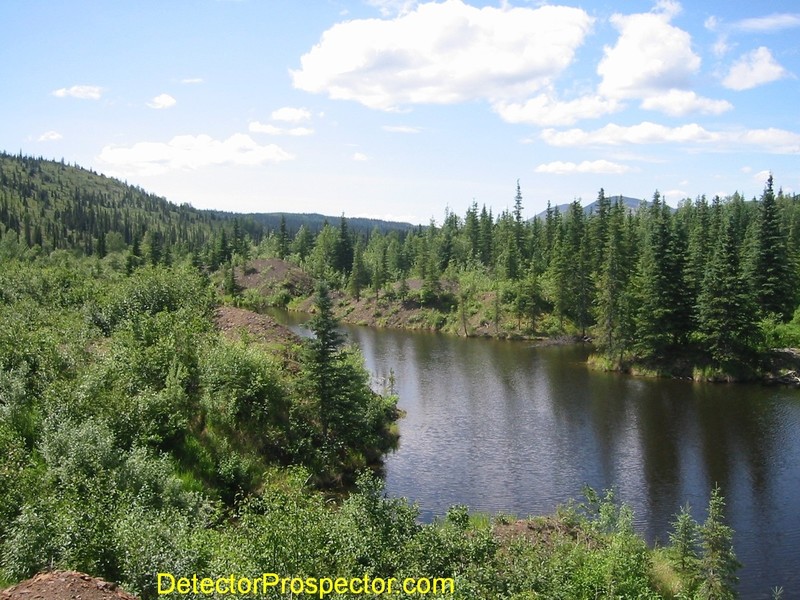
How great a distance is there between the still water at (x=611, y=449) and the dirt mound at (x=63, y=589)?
17.5 metres

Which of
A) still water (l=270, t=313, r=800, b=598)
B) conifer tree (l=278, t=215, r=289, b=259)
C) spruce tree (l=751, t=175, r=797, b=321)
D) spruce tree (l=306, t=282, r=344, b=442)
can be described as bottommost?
still water (l=270, t=313, r=800, b=598)

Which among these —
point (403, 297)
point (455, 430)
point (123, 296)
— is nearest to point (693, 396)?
point (455, 430)

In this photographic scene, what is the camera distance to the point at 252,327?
44.1 meters

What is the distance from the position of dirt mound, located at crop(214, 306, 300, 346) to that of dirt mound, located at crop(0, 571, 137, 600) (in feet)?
90.1

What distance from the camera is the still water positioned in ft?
97.2

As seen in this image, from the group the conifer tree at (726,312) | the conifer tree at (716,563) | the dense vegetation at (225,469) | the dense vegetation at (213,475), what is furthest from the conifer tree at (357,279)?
the conifer tree at (716,563)

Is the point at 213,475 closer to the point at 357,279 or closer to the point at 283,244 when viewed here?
the point at 357,279

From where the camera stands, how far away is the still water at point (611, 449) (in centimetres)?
2964

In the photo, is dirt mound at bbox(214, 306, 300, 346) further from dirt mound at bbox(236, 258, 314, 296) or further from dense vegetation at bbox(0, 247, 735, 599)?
dirt mound at bbox(236, 258, 314, 296)

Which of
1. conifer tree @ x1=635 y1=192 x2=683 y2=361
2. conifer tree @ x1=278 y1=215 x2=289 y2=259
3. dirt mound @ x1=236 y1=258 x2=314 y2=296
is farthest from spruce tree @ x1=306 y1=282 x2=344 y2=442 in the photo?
conifer tree @ x1=278 y1=215 x2=289 y2=259

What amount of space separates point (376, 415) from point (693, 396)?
29.8 meters

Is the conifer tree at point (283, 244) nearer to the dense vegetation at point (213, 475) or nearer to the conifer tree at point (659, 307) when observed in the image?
the conifer tree at point (659, 307)

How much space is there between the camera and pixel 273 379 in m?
34.2

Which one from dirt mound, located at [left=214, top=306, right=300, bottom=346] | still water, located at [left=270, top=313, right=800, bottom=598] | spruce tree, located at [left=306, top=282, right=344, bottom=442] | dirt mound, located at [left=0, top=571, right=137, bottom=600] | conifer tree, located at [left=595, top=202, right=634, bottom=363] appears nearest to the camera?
dirt mound, located at [left=0, top=571, right=137, bottom=600]
